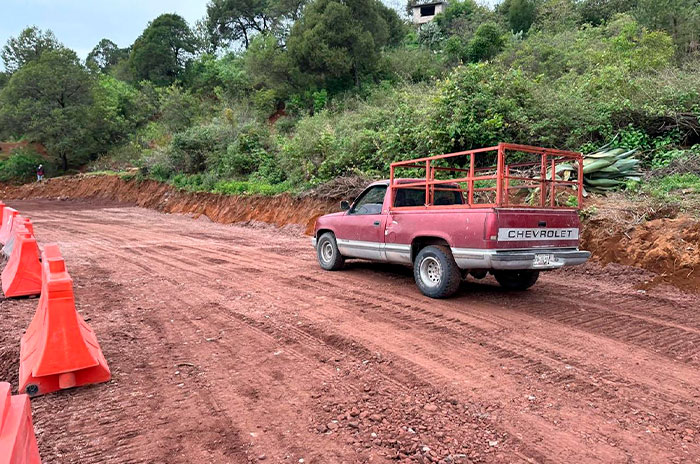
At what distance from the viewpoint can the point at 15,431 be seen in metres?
1.79

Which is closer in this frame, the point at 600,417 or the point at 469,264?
the point at 600,417

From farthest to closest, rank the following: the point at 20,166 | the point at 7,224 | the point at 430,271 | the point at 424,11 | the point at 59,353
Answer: the point at 424,11 → the point at 20,166 → the point at 7,224 → the point at 430,271 → the point at 59,353

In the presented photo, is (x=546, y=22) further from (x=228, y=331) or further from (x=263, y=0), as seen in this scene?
(x=228, y=331)

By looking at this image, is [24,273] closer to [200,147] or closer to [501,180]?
[501,180]

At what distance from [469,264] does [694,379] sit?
263cm

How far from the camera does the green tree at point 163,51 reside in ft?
136

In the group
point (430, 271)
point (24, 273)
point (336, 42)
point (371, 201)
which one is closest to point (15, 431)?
point (430, 271)

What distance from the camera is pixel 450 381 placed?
3746 millimetres

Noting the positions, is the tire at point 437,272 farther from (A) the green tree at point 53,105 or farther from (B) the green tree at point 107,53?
(B) the green tree at point 107,53

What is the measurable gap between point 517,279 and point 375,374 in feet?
12.9

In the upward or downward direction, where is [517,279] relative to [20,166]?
downward

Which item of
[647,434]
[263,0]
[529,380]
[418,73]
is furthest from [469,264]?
[263,0]

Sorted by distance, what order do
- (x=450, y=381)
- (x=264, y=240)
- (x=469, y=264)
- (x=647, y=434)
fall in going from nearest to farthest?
(x=647, y=434)
(x=450, y=381)
(x=469, y=264)
(x=264, y=240)

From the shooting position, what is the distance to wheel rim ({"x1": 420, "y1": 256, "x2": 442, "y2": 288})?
6.38 m
